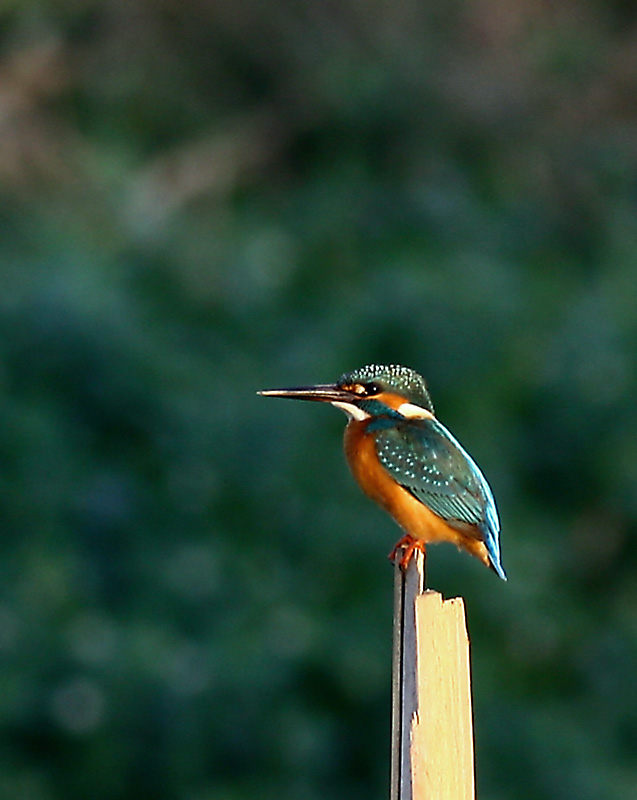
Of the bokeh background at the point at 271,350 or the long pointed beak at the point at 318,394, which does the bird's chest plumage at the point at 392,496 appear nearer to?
the long pointed beak at the point at 318,394

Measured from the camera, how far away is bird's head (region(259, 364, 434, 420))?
8.18 ft

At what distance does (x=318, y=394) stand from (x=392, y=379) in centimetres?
15

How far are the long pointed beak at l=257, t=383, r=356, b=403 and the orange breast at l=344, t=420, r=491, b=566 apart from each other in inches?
4.1

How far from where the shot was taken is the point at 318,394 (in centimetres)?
243

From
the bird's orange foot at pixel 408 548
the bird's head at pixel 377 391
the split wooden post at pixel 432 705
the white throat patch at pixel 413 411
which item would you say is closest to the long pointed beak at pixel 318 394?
the bird's head at pixel 377 391

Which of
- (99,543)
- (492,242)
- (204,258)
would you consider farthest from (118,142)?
(99,543)

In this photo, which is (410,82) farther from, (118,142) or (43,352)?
(43,352)

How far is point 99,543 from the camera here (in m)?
6.06

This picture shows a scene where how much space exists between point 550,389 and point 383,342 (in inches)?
31.8

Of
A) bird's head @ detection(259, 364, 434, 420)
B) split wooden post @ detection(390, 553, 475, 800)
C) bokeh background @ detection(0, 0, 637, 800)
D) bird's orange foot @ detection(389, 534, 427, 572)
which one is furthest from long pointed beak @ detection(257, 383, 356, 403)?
bokeh background @ detection(0, 0, 637, 800)

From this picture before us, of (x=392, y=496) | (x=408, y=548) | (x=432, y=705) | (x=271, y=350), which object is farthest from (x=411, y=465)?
(x=271, y=350)

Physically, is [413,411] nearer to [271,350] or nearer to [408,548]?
[408,548]

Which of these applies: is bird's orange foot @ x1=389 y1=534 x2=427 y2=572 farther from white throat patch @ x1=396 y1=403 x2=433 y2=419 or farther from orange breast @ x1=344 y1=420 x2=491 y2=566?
white throat patch @ x1=396 y1=403 x2=433 y2=419

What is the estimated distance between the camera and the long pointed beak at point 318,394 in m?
2.32
